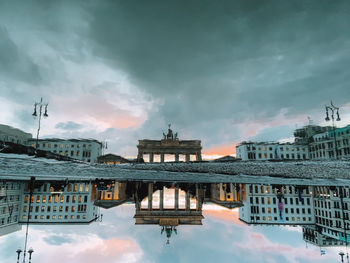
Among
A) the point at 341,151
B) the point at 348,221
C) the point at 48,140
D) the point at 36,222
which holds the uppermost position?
the point at 48,140

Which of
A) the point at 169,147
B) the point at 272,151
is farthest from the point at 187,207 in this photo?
the point at 272,151

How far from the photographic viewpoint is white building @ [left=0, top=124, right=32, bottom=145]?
245 feet

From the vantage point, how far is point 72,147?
91.9m

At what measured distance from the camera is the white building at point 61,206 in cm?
6950

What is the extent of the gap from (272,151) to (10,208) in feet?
353

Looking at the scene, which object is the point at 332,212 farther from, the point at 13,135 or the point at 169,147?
the point at 13,135

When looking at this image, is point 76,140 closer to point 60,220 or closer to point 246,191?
point 60,220

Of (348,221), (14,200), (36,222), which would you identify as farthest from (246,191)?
(14,200)

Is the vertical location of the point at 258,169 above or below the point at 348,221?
above

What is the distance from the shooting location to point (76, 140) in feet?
302

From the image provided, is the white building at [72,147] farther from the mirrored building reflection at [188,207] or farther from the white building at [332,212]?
the white building at [332,212]

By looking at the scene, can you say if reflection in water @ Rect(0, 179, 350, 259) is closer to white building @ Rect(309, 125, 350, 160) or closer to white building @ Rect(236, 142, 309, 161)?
white building @ Rect(309, 125, 350, 160)

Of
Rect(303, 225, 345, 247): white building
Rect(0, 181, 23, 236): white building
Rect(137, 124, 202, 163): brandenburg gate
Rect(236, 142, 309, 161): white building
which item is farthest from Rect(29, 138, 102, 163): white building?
Rect(303, 225, 345, 247): white building

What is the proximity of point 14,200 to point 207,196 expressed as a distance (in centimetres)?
7027
